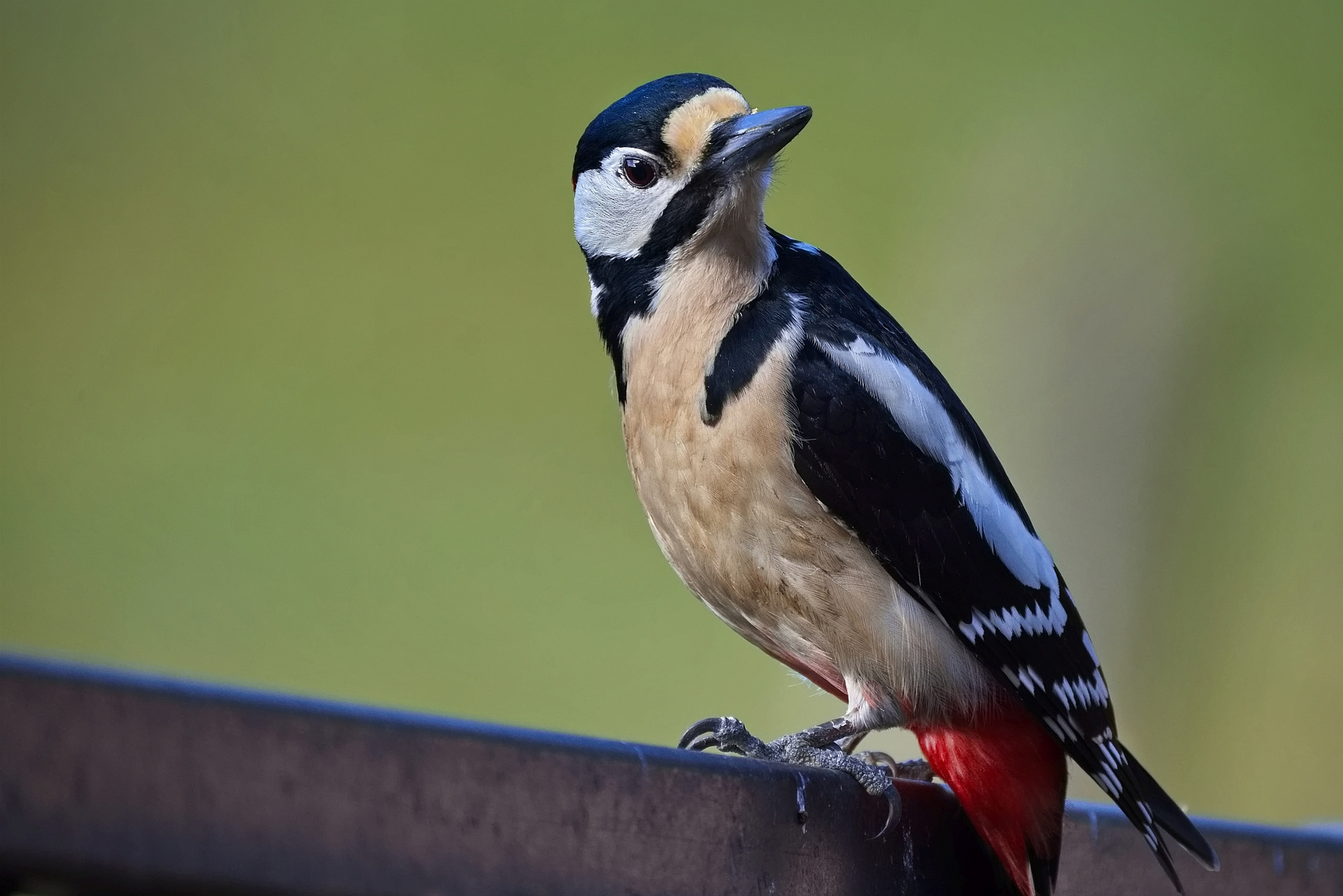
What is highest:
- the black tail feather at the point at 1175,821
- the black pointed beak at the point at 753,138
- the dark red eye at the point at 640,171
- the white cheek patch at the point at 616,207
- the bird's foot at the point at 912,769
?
the black pointed beak at the point at 753,138

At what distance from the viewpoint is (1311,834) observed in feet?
4.91

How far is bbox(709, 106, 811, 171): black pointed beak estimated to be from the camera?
1.65 m

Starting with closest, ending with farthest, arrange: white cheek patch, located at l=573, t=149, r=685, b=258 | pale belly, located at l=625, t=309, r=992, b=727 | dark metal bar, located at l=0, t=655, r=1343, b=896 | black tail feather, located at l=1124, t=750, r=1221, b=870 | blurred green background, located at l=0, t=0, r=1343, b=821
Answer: dark metal bar, located at l=0, t=655, r=1343, b=896 < black tail feather, located at l=1124, t=750, r=1221, b=870 < pale belly, located at l=625, t=309, r=992, b=727 < white cheek patch, located at l=573, t=149, r=685, b=258 < blurred green background, located at l=0, t=0, r=1343, b=821

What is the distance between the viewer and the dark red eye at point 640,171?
1.71 meters

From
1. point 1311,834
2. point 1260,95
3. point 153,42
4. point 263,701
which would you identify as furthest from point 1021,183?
point 153,42

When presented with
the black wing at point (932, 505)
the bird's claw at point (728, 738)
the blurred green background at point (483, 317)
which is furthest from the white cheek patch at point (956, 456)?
the blurred green background at point (483, 317)

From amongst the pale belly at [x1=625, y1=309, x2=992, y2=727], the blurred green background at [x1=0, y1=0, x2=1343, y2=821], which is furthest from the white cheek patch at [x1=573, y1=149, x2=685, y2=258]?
the blurred green background at [x1=0, y1=0, x2=1343, y2=821]

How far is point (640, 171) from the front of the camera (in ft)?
5.63

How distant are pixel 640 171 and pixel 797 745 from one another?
649mm

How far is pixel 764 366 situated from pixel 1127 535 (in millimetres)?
2024

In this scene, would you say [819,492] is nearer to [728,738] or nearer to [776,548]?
[776,548]

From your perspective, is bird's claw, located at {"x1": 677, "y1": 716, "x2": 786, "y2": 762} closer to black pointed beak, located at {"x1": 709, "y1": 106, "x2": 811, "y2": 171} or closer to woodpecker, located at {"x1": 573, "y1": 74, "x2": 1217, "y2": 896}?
woodpecker, located at {"x1": 573, "y1": 74, "x2": 1217, "y2": 896}

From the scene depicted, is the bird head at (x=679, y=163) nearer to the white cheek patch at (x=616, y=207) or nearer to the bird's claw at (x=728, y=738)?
the white cheek patch at (x=616, y=207)

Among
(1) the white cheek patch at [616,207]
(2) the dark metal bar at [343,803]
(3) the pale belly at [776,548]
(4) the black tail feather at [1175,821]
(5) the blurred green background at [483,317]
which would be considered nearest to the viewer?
(2) the dark metal bar at [343,803]
